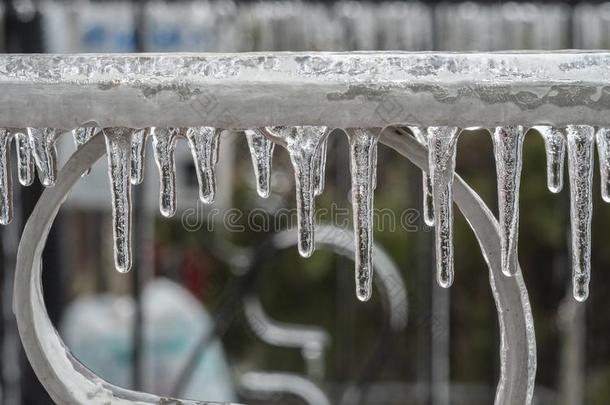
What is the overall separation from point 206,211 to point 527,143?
1.63m

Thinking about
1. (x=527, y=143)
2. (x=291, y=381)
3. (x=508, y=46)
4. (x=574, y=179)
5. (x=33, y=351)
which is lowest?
(x=291, y=381)

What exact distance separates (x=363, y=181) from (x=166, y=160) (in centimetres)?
17

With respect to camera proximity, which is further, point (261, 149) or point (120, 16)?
point (120, 16)

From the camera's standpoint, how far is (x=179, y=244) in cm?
488

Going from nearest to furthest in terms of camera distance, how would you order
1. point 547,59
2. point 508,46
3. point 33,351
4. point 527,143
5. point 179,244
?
point 547,59, point 33,351, point 508,46, point 527,143, point 179,244

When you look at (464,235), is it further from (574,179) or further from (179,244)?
(574,179)

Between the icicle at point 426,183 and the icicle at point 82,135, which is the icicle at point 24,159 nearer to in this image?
the icicle at point 82,135

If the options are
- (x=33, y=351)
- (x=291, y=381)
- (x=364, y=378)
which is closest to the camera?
(x=33, y=351)

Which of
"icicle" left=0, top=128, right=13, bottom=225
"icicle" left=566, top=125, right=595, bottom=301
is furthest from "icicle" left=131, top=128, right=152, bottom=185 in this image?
"icicle" left=566, top=125, right=595, bottom=301

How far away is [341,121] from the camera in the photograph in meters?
0.66

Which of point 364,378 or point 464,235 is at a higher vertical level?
point 464,235

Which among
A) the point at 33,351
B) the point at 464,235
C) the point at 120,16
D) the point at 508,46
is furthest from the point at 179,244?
the point at 33,351

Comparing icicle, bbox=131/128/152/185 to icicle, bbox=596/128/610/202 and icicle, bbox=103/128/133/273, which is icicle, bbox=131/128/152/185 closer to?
icicle, bbox=103/128/133/273

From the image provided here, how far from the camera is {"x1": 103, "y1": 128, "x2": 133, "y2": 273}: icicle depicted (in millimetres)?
714
